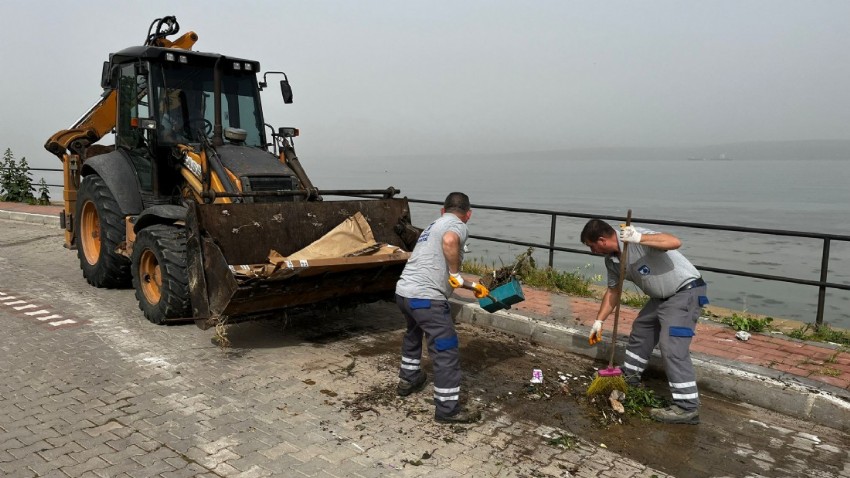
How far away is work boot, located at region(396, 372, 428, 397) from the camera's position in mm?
4777

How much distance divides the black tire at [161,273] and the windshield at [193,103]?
4.33ft

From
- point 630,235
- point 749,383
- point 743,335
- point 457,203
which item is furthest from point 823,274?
point 457,203

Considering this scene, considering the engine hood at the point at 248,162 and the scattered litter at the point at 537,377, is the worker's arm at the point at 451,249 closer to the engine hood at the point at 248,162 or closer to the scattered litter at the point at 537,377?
the scattered litter at the point at 537,377

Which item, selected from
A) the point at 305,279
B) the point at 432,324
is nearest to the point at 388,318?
the point at 305,279

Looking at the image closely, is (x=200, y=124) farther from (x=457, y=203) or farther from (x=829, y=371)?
(x=829, y=371)

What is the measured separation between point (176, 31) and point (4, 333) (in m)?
4.72

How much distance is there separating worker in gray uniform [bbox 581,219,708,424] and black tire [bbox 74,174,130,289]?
593 cm

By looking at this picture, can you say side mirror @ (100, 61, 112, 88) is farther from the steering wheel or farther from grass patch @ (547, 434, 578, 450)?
grass patch @ (547, 434, 578, 450)

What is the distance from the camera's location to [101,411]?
4.34 meters

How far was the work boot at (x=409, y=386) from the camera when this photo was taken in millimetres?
4777

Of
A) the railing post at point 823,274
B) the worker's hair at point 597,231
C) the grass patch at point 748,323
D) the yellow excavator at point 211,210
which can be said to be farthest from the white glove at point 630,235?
the railing post at point 823,274

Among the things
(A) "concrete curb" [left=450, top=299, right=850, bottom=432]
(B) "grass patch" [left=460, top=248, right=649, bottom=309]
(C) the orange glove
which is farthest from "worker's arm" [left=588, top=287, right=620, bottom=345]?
(B) "grass patch" [left=460, top=248, right=649, bottom=309]

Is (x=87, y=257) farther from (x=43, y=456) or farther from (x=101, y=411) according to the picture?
(x=43, y=456)

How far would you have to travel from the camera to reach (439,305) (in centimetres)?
451
